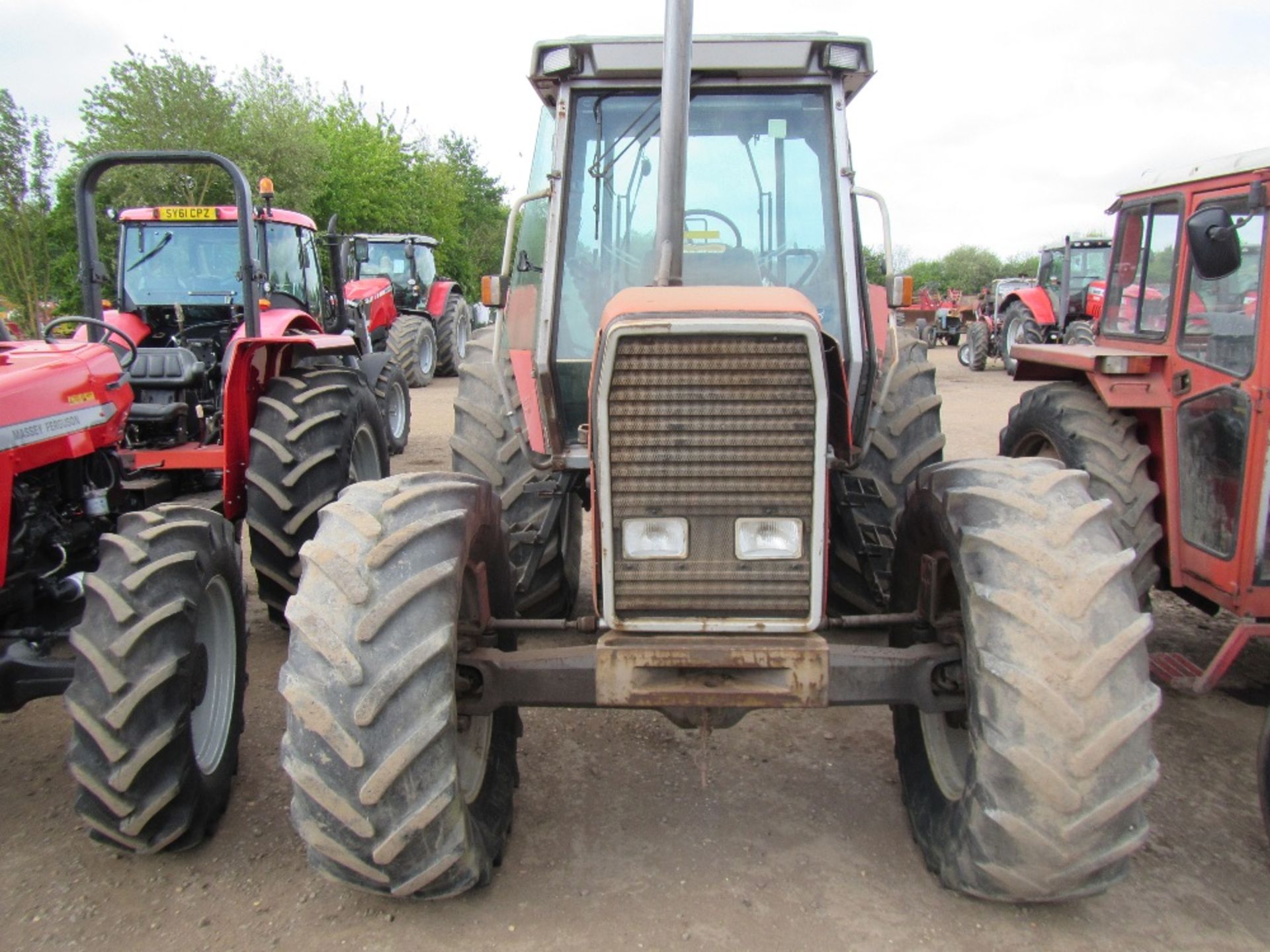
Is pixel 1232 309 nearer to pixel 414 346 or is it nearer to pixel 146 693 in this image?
pixel 146 693

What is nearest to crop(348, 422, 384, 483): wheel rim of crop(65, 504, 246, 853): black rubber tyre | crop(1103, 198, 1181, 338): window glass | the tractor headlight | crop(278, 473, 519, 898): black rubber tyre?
crop(65, 504, 246, 853): black rubber tyre

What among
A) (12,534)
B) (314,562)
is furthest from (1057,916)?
(12,534)

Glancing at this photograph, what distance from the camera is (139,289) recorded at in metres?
6.68

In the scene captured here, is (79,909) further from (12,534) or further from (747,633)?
(747,633)

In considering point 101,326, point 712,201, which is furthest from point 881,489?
point 101,326

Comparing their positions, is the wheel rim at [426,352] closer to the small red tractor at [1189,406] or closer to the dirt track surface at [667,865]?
the dirt track surface at [667,865]

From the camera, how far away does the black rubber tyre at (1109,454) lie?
149 inches

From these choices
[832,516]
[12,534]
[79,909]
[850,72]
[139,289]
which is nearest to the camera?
[79,909]

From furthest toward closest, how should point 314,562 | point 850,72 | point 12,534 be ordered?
point 850,72
point 12,534
point 314,562

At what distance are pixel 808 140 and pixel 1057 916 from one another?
2.62 m

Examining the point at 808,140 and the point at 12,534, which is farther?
the point at 808,140

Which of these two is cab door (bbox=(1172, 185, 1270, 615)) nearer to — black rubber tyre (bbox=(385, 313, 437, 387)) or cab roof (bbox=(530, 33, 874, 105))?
cab roof (bbox=(530, 33, 874, 105))

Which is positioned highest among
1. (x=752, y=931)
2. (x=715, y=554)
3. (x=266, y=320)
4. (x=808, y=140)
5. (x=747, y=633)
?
(x=808, y=140)

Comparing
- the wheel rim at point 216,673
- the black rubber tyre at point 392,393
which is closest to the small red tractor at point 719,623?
the wheel rim at point 216,673
